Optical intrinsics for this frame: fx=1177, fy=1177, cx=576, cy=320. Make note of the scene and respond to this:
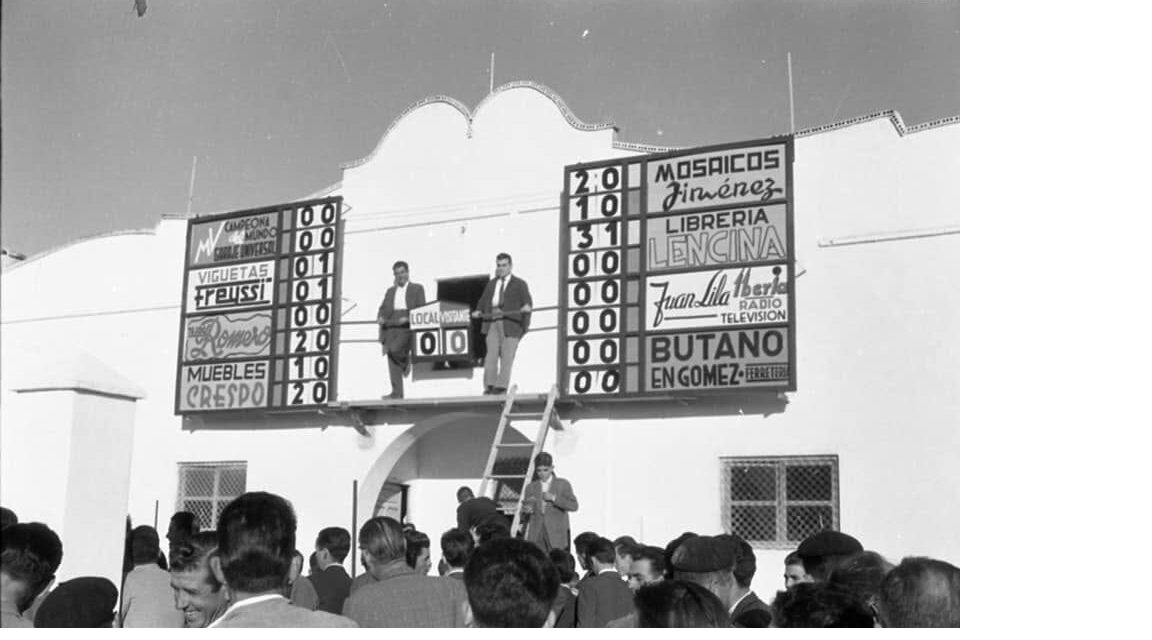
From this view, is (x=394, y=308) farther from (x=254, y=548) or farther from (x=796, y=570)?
(x=254, y=548)

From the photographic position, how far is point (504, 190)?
29.0 ft

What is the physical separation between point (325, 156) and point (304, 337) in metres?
1.47

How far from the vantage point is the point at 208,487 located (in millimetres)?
9164

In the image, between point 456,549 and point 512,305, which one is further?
point 512,305

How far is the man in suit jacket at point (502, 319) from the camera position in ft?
28.5

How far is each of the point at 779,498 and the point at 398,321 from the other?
312cm

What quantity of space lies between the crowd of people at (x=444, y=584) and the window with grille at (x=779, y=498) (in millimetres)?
2405

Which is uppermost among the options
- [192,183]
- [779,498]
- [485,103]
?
[485,103]

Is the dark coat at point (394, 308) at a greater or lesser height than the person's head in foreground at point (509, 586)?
greater

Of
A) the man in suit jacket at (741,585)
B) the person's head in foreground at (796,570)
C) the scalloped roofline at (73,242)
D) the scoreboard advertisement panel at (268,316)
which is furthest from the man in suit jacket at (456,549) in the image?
the scalloped roofline at (73,242)

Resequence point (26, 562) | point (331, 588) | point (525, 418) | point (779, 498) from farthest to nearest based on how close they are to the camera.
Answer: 1. point (525, 418)
2. point (779, 498)
3. point (331, 588)
4. point (26, 562)

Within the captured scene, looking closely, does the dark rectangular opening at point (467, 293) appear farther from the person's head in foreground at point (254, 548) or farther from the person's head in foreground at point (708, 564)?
the person's head in foreground at point (254, 548)

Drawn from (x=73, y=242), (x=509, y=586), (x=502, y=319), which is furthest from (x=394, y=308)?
(x=509, y=586)

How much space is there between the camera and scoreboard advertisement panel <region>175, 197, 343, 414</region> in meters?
8.91
